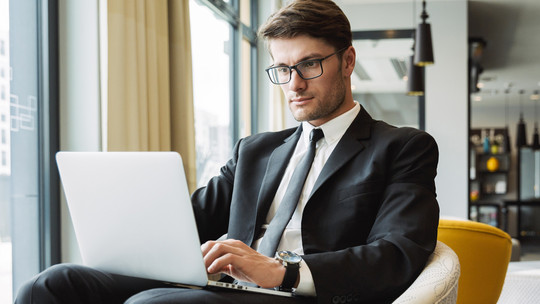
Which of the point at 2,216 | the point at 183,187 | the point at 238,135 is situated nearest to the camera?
the point at 183,187

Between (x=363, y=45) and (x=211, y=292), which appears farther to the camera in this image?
(x=363, y=45)

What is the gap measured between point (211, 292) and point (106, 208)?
0.29m

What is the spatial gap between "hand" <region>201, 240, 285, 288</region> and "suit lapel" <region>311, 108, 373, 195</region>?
0.29m

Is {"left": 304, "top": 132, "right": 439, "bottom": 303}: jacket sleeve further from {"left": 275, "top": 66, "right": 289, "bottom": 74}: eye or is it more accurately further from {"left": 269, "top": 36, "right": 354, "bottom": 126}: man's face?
{"left": 275, "top": 66, "right": 289, "bottom": 74}: eye

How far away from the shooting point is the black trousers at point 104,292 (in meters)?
0.96

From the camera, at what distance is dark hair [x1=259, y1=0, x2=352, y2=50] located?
139 cm

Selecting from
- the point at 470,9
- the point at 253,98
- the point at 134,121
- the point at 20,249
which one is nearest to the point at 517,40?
the point at 470,9

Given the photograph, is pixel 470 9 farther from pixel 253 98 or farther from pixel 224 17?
pixel 224 17

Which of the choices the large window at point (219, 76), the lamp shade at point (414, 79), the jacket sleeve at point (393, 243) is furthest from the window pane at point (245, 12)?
the jacket sleeve at point (393, 243)

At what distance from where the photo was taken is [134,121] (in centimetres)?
227

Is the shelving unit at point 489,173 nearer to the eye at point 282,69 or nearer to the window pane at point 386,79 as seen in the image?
the window pane at point 386,79

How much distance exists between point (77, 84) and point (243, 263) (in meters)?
1.48

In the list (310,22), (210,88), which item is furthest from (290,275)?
(210,88)

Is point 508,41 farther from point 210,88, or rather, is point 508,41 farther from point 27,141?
point 27,141
